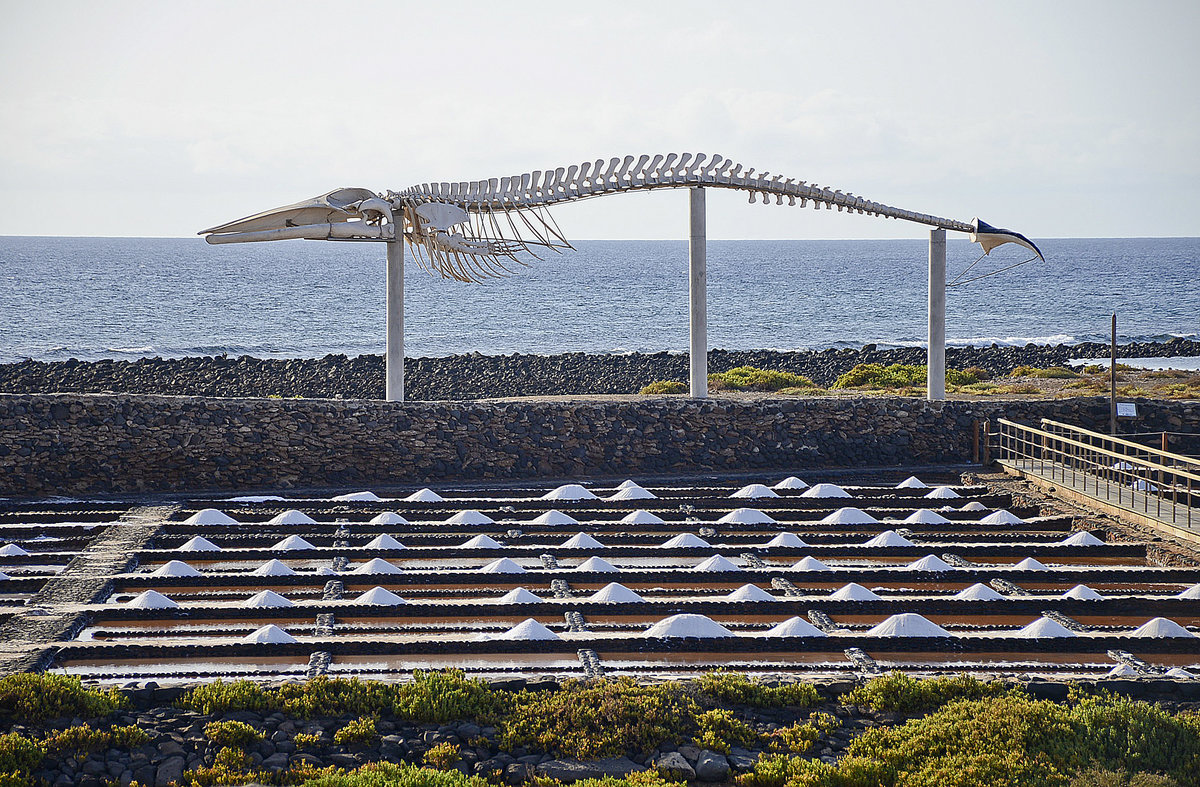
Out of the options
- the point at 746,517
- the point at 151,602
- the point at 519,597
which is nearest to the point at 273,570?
the point at 151,602

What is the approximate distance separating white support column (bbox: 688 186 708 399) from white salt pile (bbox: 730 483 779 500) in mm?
2922

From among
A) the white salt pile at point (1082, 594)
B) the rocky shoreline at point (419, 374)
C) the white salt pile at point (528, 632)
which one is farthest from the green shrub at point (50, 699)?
the rocky shoreline at point (419, 374)

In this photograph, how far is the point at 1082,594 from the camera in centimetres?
1138

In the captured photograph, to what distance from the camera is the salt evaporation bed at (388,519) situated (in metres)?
14.6

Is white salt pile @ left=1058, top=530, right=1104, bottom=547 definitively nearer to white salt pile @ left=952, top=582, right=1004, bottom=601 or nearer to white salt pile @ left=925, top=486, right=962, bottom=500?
white salt pile @ left=925, top=486, right=962, bottom=500

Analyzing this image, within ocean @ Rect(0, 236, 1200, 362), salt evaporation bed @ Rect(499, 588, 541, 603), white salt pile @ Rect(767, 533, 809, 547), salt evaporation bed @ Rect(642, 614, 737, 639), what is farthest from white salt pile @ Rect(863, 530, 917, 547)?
ocean @ Rect(0, 236, 1200, 362)

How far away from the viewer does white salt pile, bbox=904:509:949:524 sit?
47.9 ft

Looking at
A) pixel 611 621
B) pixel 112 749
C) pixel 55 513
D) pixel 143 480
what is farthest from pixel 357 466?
pixel 112 749

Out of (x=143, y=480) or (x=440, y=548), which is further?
(x=143, y=480)

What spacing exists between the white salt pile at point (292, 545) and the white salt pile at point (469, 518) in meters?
1.90

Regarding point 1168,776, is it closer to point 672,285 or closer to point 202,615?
point 202,615

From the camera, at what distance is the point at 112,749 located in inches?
304

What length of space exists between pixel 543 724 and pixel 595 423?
33.4 ft

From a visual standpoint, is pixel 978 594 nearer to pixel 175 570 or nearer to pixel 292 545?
pixel 292 545
